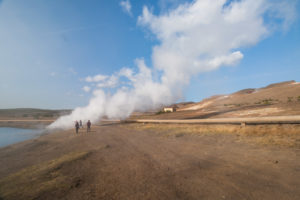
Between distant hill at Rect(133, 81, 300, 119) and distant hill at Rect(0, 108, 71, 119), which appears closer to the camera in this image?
distant hill at Rect(133, 81, 300, 119)

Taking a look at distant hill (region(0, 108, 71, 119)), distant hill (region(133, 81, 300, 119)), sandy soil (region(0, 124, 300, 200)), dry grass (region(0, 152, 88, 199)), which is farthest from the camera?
distant hill (region(0, 108, 71, 119))

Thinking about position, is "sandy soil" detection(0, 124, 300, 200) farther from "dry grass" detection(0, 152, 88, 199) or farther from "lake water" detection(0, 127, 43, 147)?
"lake water" detection(0, 127, 43, 147)

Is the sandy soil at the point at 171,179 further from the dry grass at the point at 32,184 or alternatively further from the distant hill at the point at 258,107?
the distant hill at the point at 258,107

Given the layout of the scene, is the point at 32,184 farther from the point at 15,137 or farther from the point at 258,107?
the point at 258,107

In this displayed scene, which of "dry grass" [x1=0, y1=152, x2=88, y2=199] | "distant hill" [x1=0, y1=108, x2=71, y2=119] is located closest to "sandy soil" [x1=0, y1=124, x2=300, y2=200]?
"dry grass" [x1=0, y1=152, x2=88, y2=199]

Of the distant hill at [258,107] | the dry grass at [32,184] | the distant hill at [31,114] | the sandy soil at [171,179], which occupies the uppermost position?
the distant hill at [31,114]

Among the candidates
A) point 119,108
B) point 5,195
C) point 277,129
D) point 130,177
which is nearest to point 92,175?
point 130,177

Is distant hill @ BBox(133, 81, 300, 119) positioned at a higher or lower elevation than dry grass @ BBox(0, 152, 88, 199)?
higher

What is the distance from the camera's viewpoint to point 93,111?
41.1m

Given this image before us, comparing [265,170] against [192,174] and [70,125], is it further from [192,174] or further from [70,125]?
[70,125]

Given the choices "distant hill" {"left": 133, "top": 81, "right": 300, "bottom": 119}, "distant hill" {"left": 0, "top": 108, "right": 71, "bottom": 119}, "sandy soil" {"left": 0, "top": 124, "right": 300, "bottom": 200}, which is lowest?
"sandy soil" {"left": 0, "top": 124, "right": 300, "bottom": 200}

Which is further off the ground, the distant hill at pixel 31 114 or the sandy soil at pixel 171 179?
the distant hill at pixel 31 114

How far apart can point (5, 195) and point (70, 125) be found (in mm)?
40058

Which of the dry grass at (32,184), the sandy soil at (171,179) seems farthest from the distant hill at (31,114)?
the sandy soil at (171,179)
